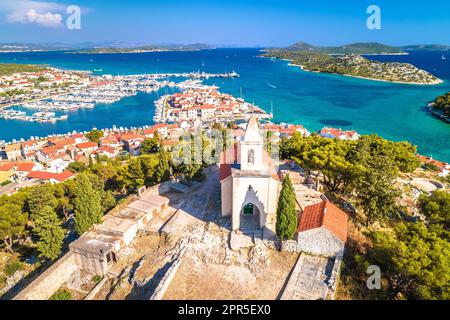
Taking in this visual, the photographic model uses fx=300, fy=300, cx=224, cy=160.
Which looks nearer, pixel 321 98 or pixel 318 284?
pixel 318 284

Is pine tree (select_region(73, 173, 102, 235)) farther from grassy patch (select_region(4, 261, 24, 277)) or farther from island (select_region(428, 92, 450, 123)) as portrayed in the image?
island (select_region(428, 92, 450, 123))

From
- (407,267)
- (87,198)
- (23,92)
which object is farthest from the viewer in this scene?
(23,92)

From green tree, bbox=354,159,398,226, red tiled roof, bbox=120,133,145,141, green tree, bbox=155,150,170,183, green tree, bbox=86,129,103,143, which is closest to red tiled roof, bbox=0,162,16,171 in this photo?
green tree, bbox=86,129,103,143

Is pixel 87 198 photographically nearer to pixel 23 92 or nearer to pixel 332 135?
pixel 332 135

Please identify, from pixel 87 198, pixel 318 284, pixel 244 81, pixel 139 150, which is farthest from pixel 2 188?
pixel 244 81

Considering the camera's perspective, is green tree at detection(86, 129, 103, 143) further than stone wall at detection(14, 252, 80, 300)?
Yes

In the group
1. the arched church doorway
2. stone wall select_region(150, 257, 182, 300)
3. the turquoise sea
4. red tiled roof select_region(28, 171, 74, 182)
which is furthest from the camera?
the turquoise sea
